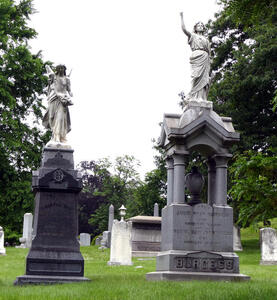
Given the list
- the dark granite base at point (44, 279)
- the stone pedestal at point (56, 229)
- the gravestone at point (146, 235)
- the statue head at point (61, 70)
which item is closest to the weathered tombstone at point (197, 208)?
the dark granite base at point (44, 279)

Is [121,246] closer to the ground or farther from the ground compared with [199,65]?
closer to the ground

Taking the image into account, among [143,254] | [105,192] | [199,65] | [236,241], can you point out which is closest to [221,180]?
[199,65]

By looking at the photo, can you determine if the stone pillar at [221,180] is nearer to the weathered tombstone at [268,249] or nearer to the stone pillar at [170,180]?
the stone pillar at [170,180]

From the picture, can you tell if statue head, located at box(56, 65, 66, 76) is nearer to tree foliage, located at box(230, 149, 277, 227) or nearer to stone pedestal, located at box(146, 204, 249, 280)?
stone pedestal, located at box(146, 204, 249, 280)

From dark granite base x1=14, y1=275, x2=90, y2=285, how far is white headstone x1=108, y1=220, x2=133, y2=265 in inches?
317

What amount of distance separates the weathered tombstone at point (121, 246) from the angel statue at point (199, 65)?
325 inches

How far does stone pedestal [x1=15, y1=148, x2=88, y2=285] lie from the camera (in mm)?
10875

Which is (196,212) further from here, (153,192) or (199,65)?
(153,192)

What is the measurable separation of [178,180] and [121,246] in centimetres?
826

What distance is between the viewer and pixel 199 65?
12828 mm

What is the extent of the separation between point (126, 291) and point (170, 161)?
494cm

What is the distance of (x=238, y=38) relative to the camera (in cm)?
3020

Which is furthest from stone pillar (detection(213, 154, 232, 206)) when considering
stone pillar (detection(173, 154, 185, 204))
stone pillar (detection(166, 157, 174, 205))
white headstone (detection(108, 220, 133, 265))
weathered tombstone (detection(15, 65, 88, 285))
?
white headstone (detection(108, 220, 133, 265))

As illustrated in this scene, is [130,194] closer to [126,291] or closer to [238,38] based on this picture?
[238,38]
